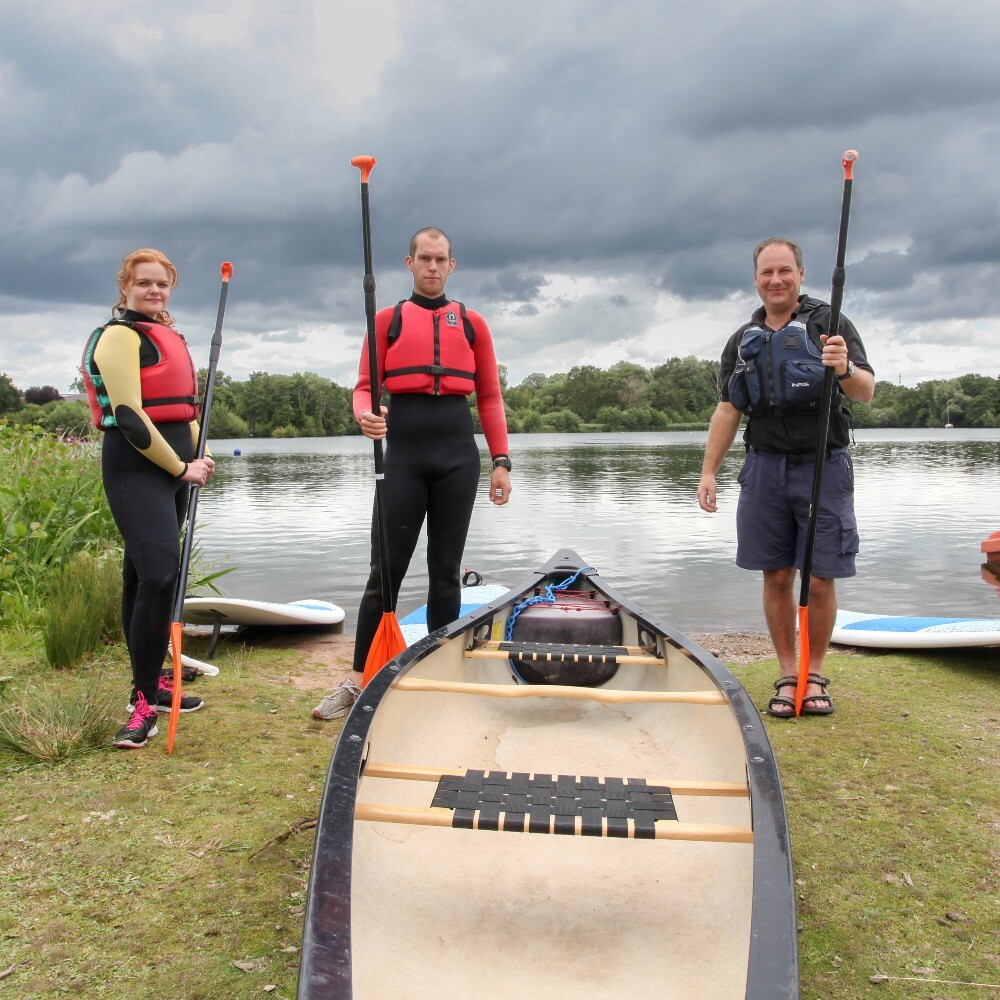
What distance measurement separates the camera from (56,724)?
3287 mm

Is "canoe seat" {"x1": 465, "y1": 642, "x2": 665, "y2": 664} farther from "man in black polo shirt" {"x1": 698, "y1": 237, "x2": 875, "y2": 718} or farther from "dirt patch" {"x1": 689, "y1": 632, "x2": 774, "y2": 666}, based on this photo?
"dirt patch" {"x1": 689, "y1": 632, "x2": 774, "y2": 666}

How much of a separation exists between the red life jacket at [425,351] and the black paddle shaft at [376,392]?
152 millimetres

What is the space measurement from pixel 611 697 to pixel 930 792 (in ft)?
4.41

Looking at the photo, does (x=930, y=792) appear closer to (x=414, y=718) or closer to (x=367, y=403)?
(x=414, y=718)

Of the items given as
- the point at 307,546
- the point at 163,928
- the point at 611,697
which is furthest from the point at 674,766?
the point at 307,546

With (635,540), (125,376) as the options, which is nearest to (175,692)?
(125,376)

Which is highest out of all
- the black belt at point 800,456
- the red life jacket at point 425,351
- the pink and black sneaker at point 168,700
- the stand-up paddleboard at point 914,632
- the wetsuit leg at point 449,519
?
the red life jacket at point 425,351

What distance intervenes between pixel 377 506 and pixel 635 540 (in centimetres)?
1064

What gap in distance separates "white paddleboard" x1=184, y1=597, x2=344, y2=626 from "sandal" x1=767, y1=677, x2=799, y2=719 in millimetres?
3327

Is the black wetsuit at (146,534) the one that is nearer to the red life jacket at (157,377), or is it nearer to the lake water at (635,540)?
the red life jacket at (157,377)

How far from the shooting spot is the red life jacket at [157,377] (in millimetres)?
3375

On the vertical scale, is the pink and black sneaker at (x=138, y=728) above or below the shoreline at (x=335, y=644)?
above

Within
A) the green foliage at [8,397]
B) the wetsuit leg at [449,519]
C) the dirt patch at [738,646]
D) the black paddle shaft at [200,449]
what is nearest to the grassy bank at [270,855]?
the black paddle shaft at [200,449]

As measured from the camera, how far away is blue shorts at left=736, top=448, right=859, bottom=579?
12.9ft
